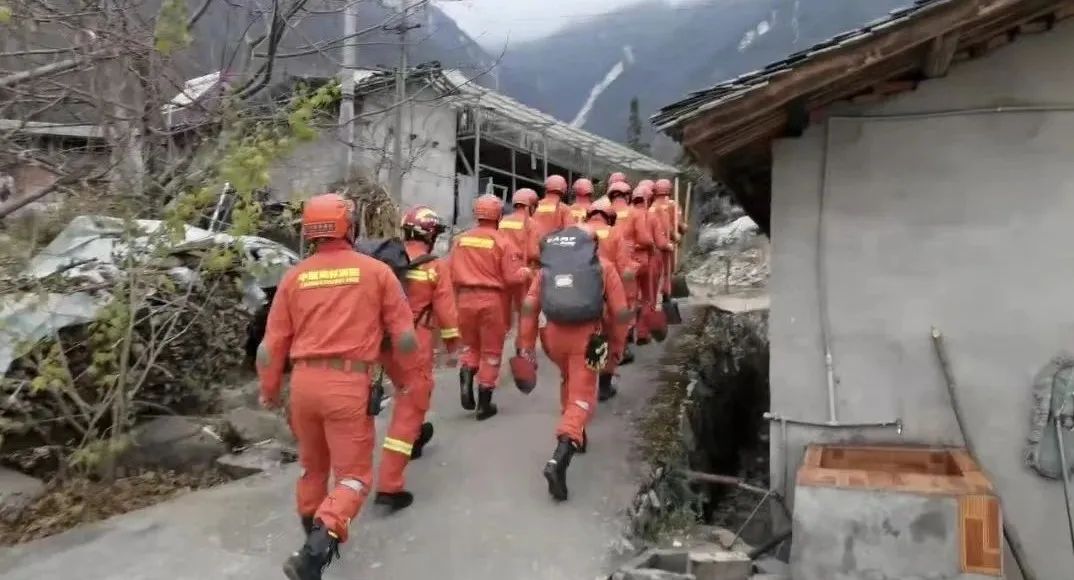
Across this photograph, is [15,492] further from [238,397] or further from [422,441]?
[422,441]

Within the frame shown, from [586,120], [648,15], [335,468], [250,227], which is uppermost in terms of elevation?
[648,15]

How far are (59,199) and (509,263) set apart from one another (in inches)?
150

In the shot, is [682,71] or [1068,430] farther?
[682,71]

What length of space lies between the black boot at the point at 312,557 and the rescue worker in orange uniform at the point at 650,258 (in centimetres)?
611

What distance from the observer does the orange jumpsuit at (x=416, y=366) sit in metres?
5.64

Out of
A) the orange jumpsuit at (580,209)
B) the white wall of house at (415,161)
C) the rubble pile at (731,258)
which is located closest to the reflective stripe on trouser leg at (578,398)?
the orange jumpsuit at (580,209)

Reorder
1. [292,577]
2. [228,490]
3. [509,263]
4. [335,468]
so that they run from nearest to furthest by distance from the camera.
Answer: [292,577] < [335,468] < [228,490] < [509,263]

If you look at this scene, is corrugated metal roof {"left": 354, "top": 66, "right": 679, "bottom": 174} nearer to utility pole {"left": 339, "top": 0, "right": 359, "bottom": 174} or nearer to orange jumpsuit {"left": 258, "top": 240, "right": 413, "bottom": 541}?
utility pole {"left": 339, "top": 0, "right": 359, "bottom": 174}

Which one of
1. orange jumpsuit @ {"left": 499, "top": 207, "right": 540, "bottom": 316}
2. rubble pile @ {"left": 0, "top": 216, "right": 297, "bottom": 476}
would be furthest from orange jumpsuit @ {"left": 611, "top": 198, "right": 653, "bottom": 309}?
rubble pile @ {"left": 0, "top": 216, "right": 297, "bottom": 476}

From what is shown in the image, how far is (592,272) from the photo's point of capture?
6215 mm

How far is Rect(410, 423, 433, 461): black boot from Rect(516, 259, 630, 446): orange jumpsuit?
1287 mm

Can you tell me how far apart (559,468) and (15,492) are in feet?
13.2

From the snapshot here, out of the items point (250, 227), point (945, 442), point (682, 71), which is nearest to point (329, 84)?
point (250, 227)

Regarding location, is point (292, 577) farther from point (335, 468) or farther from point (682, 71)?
point (682, 71)
